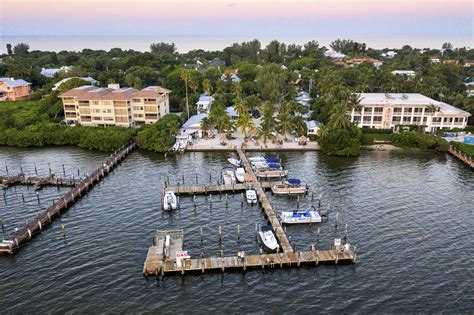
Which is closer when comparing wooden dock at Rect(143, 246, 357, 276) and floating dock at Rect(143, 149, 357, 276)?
wooden dock at Rect(143, 246, 357, 276)

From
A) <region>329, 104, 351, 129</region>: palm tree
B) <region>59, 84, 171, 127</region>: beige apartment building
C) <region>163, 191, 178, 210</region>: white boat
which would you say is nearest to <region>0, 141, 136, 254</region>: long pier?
<region>163, 191, 178, 210</region>: white boat

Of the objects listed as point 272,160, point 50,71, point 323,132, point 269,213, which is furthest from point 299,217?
point 50,71

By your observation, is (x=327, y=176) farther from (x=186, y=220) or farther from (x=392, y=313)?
(x=392, y=313)

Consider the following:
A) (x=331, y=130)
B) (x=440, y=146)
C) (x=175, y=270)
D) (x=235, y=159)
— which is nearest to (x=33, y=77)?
(x=235, y=159)

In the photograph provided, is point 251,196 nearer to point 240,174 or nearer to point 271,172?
point 240,174

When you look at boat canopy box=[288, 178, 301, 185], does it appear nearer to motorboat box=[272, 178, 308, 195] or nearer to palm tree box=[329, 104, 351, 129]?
motorboat box=[272, 178, 308, 195]

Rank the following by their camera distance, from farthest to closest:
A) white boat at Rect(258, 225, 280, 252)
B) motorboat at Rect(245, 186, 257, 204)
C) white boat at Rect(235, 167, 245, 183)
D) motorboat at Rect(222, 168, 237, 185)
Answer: white boat at Rect(235, 167, 245, 183)
motorboat at Rect(222, 168, 237, 185)
motorboat at Rect(245, 186, 257, 204)
white boat at Rect(258, 225, 280, 252)
